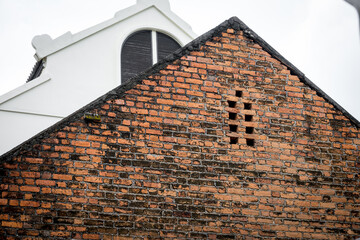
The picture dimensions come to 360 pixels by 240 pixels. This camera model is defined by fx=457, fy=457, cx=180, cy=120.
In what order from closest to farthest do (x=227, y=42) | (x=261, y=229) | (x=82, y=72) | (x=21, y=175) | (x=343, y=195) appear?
(x=21, y=175), (x=261, y=229), (x=343, y=195), (x=227, y=42), (x=82, y=72)

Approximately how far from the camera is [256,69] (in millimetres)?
6930

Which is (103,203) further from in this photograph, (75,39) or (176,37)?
(176,37)

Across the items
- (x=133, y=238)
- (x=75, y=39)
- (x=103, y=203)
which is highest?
(x=75, y=39)

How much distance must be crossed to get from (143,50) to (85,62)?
179 centimetres

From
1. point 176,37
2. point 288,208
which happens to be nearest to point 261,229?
point 288,208

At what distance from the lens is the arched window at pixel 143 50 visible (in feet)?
43.7

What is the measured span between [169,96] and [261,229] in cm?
220

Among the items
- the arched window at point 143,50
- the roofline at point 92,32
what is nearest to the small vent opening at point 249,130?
the arched window at point 143,50

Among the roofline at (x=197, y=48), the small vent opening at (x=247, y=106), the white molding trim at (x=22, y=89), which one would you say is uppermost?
the white molding trim at (x=22, y=89)

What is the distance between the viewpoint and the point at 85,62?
13008 millimetres

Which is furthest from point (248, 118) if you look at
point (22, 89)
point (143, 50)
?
point (143, 50)

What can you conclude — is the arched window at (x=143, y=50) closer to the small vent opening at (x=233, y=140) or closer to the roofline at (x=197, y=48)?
the roofline at (x=197, y=48)

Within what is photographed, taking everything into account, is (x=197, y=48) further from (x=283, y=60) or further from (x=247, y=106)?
(x=283, y=60)

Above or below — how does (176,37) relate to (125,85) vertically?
above
